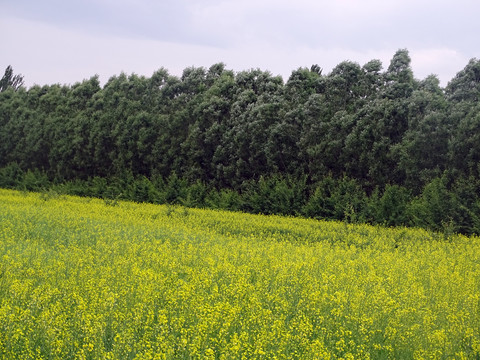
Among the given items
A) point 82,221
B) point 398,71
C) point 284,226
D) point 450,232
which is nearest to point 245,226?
point 284,226

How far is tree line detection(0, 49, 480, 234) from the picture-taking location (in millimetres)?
21031

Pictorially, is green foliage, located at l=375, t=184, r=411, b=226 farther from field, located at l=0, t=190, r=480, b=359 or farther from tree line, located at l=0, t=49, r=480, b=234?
field, located at l=0, t=190, r=480, b=359

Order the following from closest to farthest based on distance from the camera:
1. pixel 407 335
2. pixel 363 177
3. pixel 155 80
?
pixel 407 335 < pixel 363 177 < pixel 155 80

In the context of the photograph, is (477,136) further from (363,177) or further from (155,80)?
(155,80)

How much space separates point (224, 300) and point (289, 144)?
1901 cm

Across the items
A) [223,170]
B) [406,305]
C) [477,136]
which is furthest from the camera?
[223,170]

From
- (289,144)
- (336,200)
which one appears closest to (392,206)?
(336,200)

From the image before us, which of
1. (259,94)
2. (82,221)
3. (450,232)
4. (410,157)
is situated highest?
(259,94)

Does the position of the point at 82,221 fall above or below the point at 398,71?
below

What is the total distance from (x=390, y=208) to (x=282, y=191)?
5.24 metres

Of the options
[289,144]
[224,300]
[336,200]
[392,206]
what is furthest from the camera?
[289,144]

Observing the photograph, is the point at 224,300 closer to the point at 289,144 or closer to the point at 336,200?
the point at 336,200

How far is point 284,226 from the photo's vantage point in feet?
59.1

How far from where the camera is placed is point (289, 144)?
2558cm
